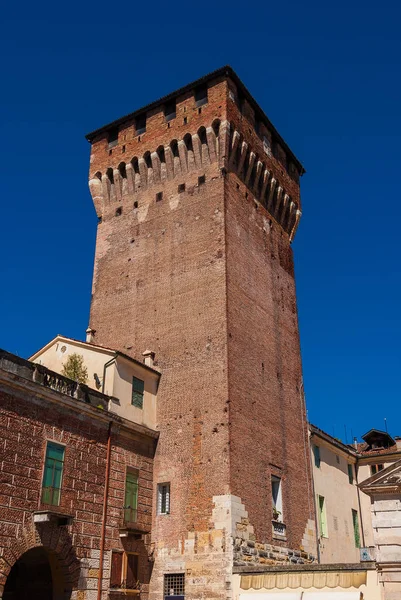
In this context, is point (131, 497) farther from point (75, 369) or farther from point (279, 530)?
point (279, 530)

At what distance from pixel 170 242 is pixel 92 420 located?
10.00m

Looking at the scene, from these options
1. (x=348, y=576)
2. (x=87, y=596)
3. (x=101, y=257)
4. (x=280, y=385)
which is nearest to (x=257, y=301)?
(x=280, y=385)

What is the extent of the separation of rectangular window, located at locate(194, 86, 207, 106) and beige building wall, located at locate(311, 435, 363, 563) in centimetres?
1777

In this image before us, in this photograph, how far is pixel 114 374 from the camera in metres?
24.9

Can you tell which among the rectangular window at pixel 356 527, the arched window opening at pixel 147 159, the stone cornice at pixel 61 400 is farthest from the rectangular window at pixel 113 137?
the rectangular window at pixel 356 527

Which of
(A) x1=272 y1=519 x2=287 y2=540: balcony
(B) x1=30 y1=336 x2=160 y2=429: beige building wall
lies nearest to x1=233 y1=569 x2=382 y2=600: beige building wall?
A: (A) x1=272 y1=519 x2=287 y2=540: balcony

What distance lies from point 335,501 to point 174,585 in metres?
13.1

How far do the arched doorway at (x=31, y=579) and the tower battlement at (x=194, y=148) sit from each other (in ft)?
55.2

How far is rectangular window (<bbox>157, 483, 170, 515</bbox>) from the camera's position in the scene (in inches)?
966

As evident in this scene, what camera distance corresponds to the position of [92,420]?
2288cm

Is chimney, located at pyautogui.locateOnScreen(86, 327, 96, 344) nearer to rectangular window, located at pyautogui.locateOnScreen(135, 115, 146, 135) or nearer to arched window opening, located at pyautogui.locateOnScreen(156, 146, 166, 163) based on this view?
arched window opening, located at pyautogui.locateOnScreen(156, 146, 166, 163)

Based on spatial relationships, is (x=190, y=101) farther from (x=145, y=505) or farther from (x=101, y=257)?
(x=145, y=505)

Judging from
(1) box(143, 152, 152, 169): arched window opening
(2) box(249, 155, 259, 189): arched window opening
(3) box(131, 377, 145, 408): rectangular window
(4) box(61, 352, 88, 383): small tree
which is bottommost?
(3) box(131, 377, 145, 408): rectangular window

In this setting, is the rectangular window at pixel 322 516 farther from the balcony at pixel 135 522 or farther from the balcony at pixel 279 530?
the balcony at pixel 135 522
